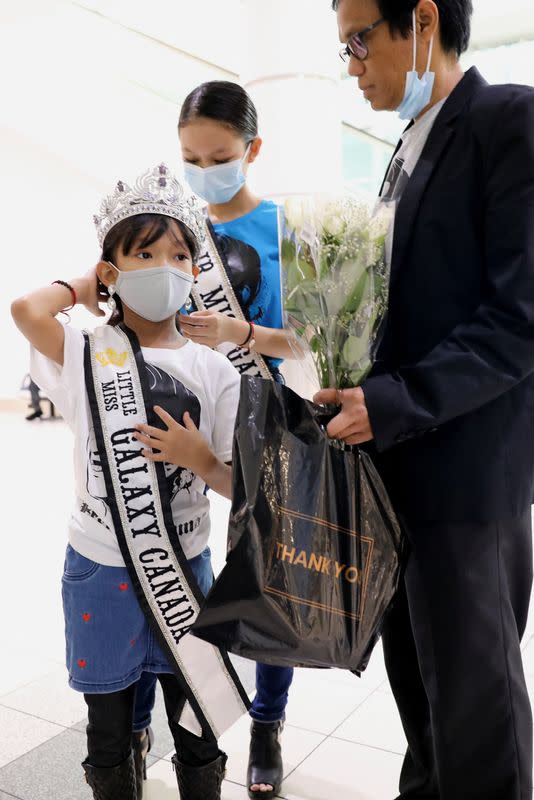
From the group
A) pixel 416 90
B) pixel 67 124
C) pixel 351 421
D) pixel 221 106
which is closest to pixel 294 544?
pixel 351 421

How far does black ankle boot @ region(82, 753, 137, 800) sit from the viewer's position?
150 centimetres

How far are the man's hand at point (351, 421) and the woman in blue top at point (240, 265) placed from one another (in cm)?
53

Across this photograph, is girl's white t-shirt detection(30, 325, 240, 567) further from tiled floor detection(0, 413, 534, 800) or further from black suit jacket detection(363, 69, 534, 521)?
tiled floor detection(0, 413, 534, 800)

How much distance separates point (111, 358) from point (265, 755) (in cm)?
109

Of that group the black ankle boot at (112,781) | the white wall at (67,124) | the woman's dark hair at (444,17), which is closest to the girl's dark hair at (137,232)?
the woman's dark hair at (444,17)

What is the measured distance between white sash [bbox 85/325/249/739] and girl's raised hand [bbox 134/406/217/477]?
0.03m

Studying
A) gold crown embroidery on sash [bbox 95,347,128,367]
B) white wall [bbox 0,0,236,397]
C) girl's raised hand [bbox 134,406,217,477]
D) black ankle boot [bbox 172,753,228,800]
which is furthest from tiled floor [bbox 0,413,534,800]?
white wall [bbox 0,0,236,397]

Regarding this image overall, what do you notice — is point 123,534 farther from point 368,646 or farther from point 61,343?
point 368,646

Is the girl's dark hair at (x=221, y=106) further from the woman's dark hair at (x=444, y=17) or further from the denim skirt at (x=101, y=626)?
the denim skirt at (x=101, y=626)

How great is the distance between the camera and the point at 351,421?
1.29 metres

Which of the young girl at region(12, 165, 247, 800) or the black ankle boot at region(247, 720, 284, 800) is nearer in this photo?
the young girl at region(12, 165, 247, 800)

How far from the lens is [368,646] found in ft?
4.47

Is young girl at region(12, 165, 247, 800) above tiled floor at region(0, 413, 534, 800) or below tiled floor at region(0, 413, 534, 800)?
above

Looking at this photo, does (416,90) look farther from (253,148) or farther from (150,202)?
(253,148)
